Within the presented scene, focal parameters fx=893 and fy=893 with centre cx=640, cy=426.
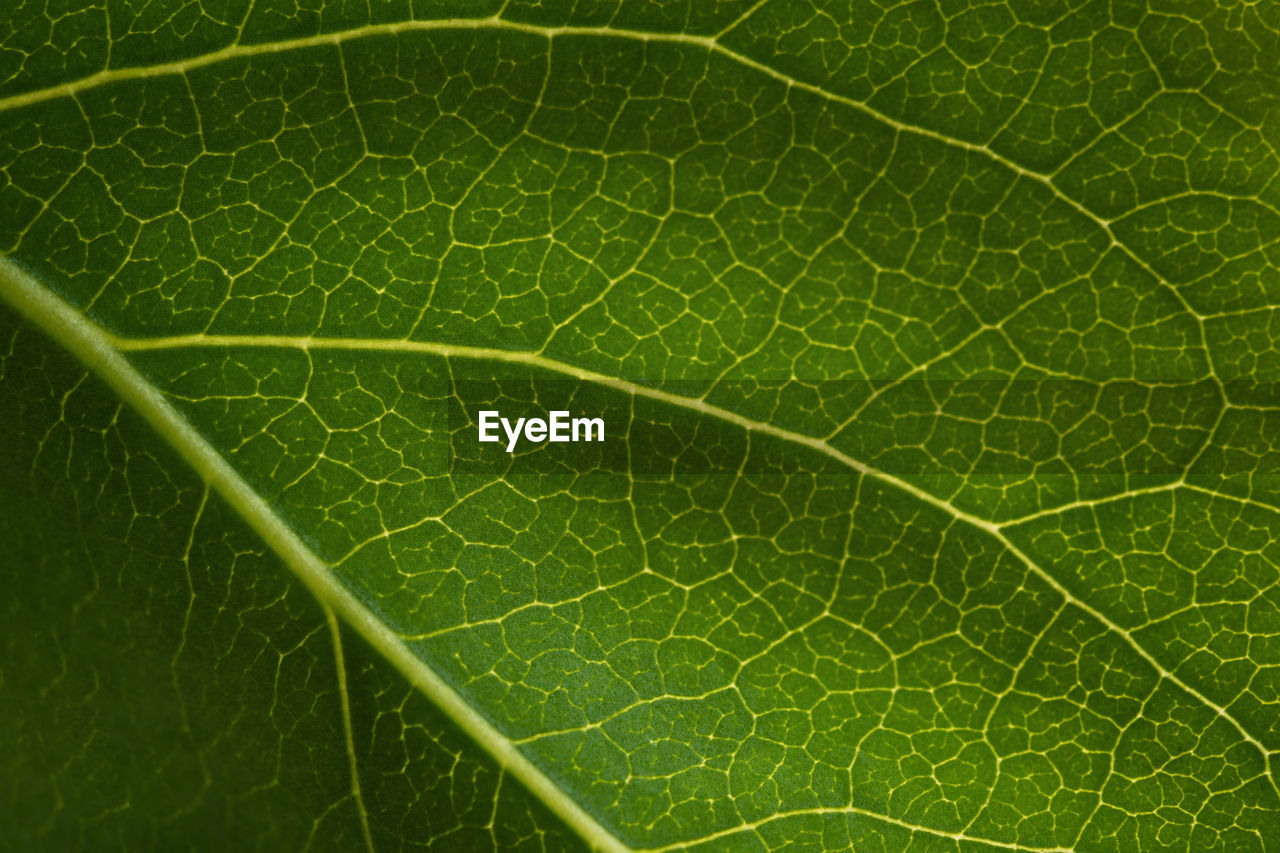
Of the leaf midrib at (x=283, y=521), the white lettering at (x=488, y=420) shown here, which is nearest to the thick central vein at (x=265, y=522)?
the leaf midrib at (x=283, y=521)

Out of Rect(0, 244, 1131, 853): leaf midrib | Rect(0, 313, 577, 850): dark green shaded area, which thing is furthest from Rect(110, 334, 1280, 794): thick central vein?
Rect(0, 313, 577, 850): dark green shaded area

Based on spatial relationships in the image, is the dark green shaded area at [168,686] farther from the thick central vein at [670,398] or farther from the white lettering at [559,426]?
the white lettering at [559,426]

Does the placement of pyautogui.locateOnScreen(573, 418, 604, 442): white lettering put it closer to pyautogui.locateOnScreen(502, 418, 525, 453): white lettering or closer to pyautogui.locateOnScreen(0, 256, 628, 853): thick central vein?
pyautogui.locateOnScreen(502, 418, 525, 453): white lettering

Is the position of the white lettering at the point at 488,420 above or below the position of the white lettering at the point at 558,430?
above

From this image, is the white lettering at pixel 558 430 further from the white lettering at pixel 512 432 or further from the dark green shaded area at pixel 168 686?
the dark green shaded area at pixel 168 686

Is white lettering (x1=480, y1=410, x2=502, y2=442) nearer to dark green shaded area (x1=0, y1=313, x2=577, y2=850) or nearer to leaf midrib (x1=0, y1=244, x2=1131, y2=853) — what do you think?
leaf midrib (x1=0, y1=244, x2=1131, y2=853)

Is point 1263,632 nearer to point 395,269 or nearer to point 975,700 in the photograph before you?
point 975,700

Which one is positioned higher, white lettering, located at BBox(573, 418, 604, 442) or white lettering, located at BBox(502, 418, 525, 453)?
white lettering, located at BBox(502, 418, 525, 453)

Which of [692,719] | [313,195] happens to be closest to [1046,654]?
[692,719]

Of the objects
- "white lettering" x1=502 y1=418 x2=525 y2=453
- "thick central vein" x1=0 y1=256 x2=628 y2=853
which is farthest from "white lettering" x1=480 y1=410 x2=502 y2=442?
"thick central vein" x1=0 y1=256 x2=628 y2=853

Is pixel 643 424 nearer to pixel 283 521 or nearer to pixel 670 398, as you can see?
pixel 670 398
